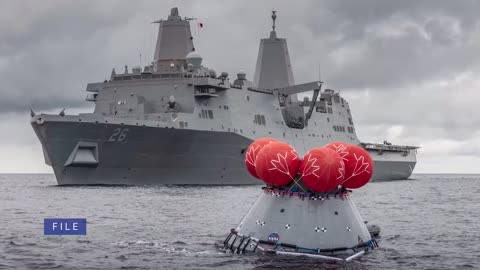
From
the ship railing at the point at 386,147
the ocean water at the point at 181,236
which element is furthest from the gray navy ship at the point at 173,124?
the ship railing at the point at 386,147

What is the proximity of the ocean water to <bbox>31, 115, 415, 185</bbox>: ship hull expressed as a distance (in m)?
5.90

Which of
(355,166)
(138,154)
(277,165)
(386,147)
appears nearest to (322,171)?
(277,165)

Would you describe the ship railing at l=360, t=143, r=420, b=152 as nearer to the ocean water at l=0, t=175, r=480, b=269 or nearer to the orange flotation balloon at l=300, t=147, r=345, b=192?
the ocean water at l=0, t=175, r=480, b=269

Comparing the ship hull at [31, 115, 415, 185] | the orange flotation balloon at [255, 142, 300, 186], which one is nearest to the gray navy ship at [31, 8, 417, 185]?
the ship hull at [31, 115, 415, 185]

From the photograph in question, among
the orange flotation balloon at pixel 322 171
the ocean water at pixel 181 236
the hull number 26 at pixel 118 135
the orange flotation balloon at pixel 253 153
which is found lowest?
the ocean water at pixel 181 236

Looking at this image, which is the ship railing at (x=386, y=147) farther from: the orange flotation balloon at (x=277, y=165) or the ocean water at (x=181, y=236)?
the orange flotation balloon at (x=277, y=165)

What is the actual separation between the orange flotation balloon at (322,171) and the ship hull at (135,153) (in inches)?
1506

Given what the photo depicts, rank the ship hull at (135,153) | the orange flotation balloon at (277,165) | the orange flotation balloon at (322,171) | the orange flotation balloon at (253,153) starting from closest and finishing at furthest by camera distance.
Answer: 1. the orange flotation balloon at (322,171)
2. the orange flotation balloon at (277,165)
3. the orange flotation balloon at (253,153)
4. the ship hull at (135,153)

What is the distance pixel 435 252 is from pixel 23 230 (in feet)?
55.3

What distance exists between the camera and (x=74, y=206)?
1774 inches

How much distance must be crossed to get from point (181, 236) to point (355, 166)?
33.6 ft

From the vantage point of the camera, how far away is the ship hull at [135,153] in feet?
187

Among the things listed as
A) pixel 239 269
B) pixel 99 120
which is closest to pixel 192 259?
pixel 239 269

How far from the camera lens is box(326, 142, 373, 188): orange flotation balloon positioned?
71.0 ft
